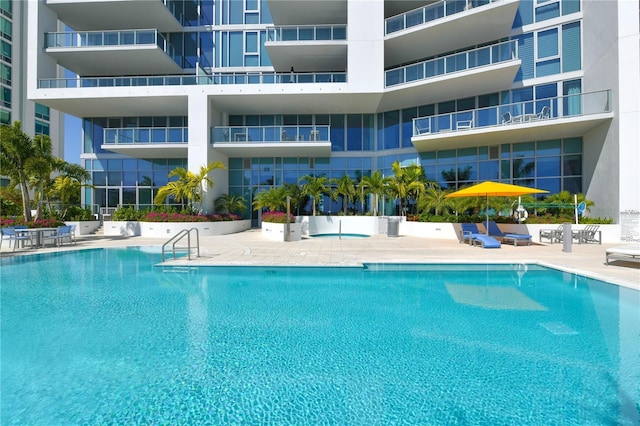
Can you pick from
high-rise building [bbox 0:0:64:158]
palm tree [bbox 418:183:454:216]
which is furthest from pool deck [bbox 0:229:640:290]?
high-rise building [bbox 0:0:64:158]

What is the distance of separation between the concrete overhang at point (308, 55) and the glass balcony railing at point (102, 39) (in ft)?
26.4

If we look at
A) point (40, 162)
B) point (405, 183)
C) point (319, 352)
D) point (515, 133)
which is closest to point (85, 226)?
point (40, 162)

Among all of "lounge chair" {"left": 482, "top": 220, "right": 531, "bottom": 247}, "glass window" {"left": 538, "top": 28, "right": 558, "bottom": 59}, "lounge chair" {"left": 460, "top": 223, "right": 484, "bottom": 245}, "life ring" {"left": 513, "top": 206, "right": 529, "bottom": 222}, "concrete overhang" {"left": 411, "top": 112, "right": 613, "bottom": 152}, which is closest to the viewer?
"lounge chair" {"left": 482, "top": 220, "right": 531, "bottom": 247}

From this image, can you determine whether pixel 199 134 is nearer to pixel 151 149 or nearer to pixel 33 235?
pixel 151 149

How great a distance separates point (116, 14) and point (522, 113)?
1052 inches

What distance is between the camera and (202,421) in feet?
9.68

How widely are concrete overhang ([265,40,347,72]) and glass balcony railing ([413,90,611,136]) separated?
7584mm

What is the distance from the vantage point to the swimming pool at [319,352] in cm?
314

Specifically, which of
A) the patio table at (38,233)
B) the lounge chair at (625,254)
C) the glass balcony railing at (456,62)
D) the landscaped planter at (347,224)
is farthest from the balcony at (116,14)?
the lounge chair at (625,254)

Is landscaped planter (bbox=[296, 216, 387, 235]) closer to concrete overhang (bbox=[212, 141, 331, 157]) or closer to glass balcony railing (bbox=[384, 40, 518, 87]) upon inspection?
concrete overhang (bbox=[212, 141, 331, 157])

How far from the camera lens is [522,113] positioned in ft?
53.1

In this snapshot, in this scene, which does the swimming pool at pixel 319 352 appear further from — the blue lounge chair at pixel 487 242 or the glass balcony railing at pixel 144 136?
the glass balcony railing at pixel 144 136

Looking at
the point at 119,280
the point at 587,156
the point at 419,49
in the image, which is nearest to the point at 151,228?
the point at 119,280

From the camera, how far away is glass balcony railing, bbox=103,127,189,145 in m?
20.4
